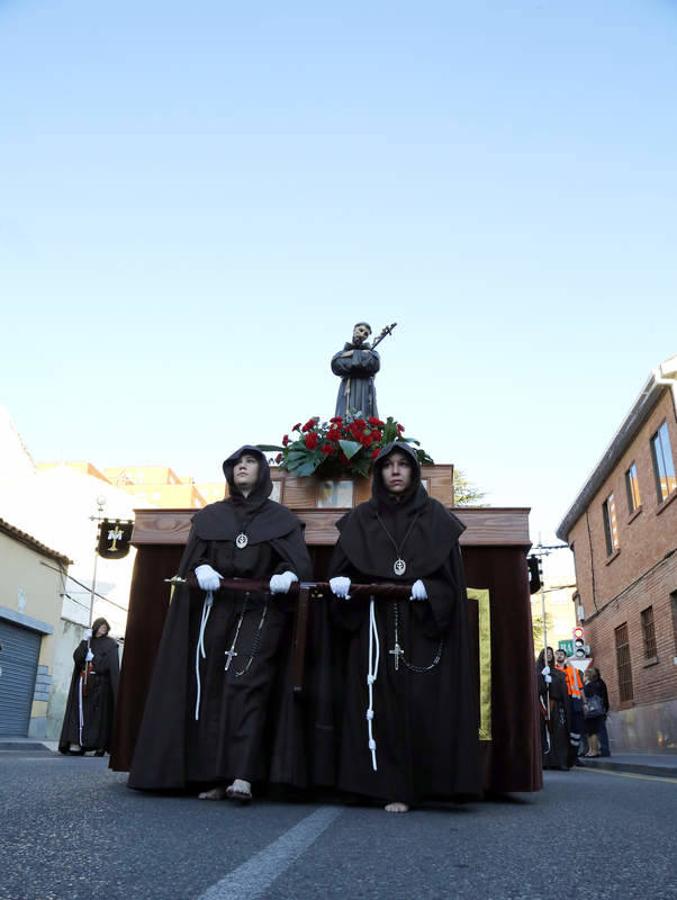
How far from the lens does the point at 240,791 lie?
3967mm

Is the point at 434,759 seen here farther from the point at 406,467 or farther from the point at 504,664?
the point at 406,467

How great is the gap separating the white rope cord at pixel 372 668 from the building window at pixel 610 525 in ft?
59.8

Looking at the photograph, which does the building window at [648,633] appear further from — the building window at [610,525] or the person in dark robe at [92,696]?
the person in dark robe at [92,696]

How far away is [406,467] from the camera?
4.90 meters

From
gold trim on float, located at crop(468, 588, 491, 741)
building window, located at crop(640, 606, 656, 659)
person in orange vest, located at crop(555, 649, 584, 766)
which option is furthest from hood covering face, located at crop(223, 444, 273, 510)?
building window, located at crop(640, 606, 656, 659)

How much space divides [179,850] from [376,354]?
20.8 feet

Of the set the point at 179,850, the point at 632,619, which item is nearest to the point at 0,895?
the point at 179,850

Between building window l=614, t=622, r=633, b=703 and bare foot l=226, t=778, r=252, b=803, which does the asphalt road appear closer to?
bare foot l=226, t=778, r=252, b=803

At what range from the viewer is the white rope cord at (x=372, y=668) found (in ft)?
14.0

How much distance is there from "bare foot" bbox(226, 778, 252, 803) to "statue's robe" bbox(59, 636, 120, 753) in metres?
8.85

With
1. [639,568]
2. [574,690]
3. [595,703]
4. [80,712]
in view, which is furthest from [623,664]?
[80,712]

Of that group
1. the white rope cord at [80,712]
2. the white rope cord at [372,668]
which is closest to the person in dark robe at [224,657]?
the white rope cord at [372,668]

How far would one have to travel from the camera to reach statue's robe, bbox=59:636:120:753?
12.1m

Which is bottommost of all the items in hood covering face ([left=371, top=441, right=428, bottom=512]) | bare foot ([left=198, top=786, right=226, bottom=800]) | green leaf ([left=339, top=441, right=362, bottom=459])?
bare foot ([left=198, top=786, right=226, bottom=800])
